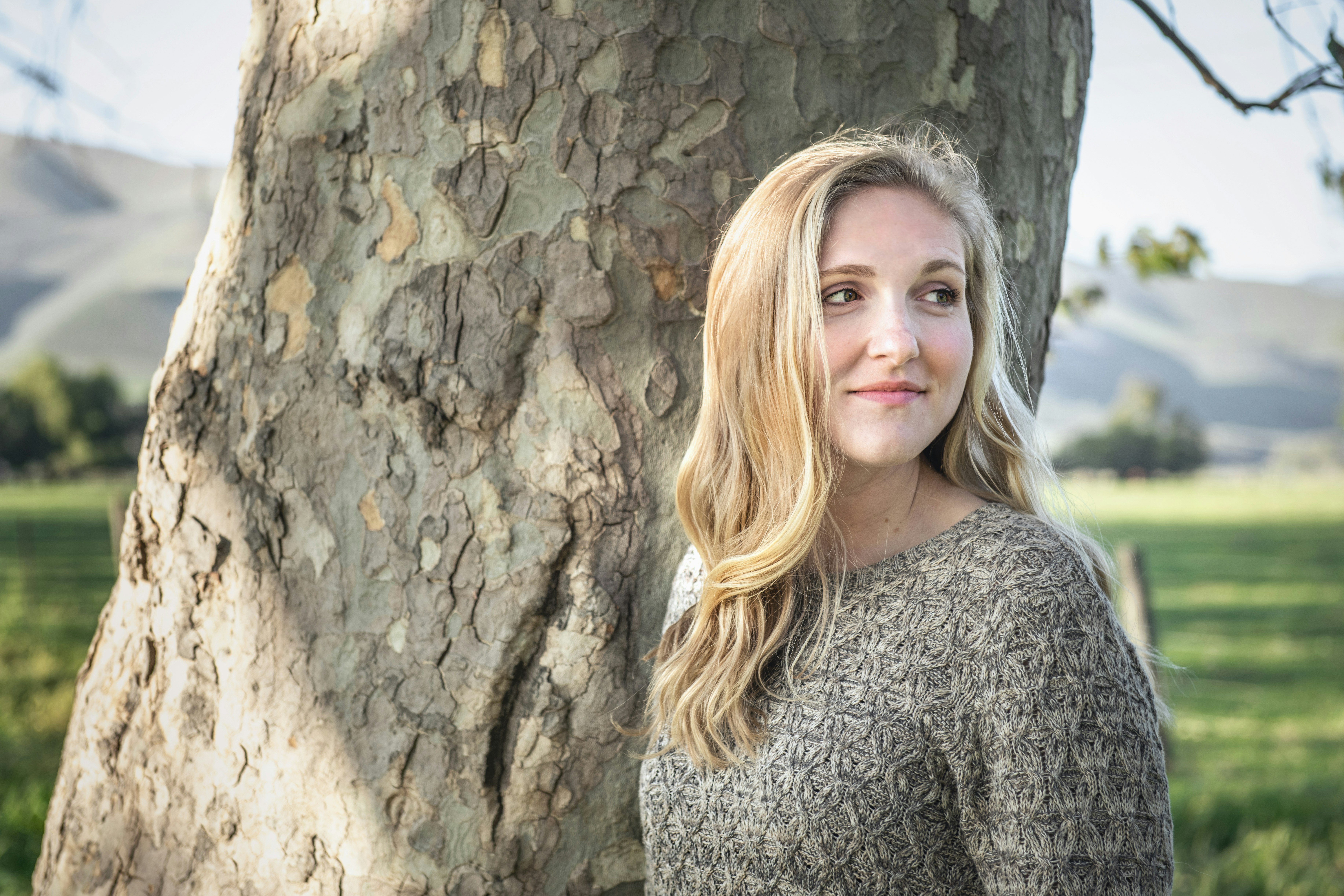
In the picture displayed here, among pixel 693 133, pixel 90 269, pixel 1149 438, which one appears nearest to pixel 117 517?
pixel 90 269

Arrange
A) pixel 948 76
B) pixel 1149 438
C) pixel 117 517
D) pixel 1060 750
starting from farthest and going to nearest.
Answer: pixel 1149 438 → pixel 117 517 → pixel 948 76 → pixel 1060 750

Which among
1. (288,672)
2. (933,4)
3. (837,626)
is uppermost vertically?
(933,4)

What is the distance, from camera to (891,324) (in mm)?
1164

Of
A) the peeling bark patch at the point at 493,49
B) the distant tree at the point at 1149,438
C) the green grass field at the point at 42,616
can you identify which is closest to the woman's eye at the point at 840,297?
the peeling bark patch at the point at 493,49

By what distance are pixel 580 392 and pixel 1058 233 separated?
101 cm

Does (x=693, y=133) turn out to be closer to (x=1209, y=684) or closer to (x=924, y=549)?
(x=924, y=549)

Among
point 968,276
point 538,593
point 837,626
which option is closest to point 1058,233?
point 968,276

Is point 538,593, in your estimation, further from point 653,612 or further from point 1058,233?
point 1058,233

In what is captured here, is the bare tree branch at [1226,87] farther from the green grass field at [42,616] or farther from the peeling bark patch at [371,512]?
the green grass field at [42,616]

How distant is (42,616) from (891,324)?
285 inches

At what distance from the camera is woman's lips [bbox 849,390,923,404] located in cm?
117

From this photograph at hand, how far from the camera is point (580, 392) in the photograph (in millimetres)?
1378

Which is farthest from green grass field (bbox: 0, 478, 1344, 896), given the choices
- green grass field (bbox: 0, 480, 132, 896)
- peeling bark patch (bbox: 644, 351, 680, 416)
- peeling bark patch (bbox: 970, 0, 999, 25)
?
peeling bark patch (bbox: 970, 0, 999, 25)

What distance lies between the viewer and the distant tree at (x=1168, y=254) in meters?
Answer: 3.44
